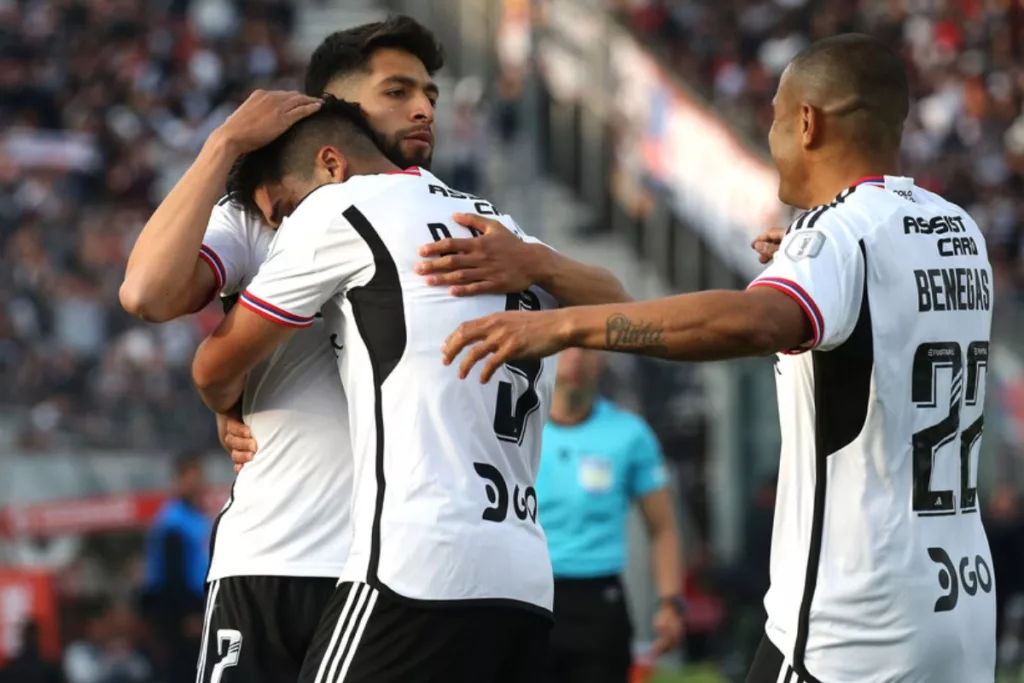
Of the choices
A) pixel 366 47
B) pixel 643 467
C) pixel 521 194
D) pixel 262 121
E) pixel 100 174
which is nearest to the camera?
pixel 262 121

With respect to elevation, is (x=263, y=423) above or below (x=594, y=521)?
above

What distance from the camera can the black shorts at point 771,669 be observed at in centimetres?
411

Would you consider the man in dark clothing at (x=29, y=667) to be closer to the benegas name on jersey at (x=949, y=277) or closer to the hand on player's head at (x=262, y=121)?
the hand on player's head at (x=262, y=121)

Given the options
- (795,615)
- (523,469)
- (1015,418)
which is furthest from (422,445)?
(1015,418)

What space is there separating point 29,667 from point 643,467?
5.78 metres

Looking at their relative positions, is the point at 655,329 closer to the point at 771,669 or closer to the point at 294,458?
the point at 771,669

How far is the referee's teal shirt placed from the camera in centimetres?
805

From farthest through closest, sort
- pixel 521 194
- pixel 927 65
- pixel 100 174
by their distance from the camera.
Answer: pixel 927 65, pixel 521 194, pixel 100 174

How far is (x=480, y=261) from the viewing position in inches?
165

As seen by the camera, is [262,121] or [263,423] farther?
[263,423]

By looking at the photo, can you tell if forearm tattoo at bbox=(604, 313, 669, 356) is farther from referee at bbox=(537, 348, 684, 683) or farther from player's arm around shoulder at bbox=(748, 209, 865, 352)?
referee at bbox=(537, 348, 684, 683)

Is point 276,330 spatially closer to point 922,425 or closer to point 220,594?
point 220,594

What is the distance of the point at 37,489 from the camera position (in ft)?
42.0

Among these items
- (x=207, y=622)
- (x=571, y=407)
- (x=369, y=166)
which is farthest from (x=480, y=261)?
(x=571, y=407)
